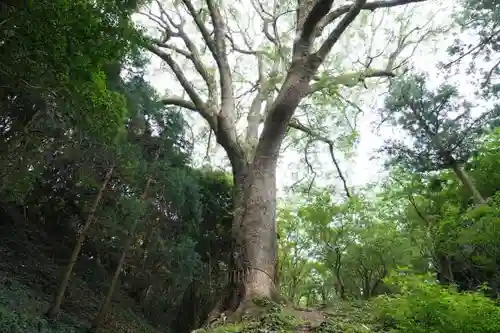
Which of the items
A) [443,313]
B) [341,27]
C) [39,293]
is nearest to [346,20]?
[341,27]

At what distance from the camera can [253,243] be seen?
6105mm

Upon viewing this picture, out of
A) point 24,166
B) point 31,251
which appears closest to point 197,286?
point 31,251

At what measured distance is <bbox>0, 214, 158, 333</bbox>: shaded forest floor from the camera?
7.11 metres

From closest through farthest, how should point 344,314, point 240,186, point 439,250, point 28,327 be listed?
point 344,314 → point 28,327 → point 240,186 → point 439,250

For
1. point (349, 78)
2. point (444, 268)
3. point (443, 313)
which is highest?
point (349, 78)

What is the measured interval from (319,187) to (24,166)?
9.14 m

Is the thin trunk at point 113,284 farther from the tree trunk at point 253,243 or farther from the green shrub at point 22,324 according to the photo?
the tree trunk at point 253,243

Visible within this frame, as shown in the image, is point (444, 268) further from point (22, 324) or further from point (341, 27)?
point (22, 324)

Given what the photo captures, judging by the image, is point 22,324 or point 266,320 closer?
point 266,320

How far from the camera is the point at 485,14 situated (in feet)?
23.0

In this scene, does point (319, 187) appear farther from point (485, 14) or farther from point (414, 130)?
point (485, 14)

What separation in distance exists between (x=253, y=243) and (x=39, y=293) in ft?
17.5

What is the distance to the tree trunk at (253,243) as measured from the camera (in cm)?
A: 570

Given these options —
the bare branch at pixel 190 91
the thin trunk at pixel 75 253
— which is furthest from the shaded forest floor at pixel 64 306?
the bare branch at pixel 190 91
